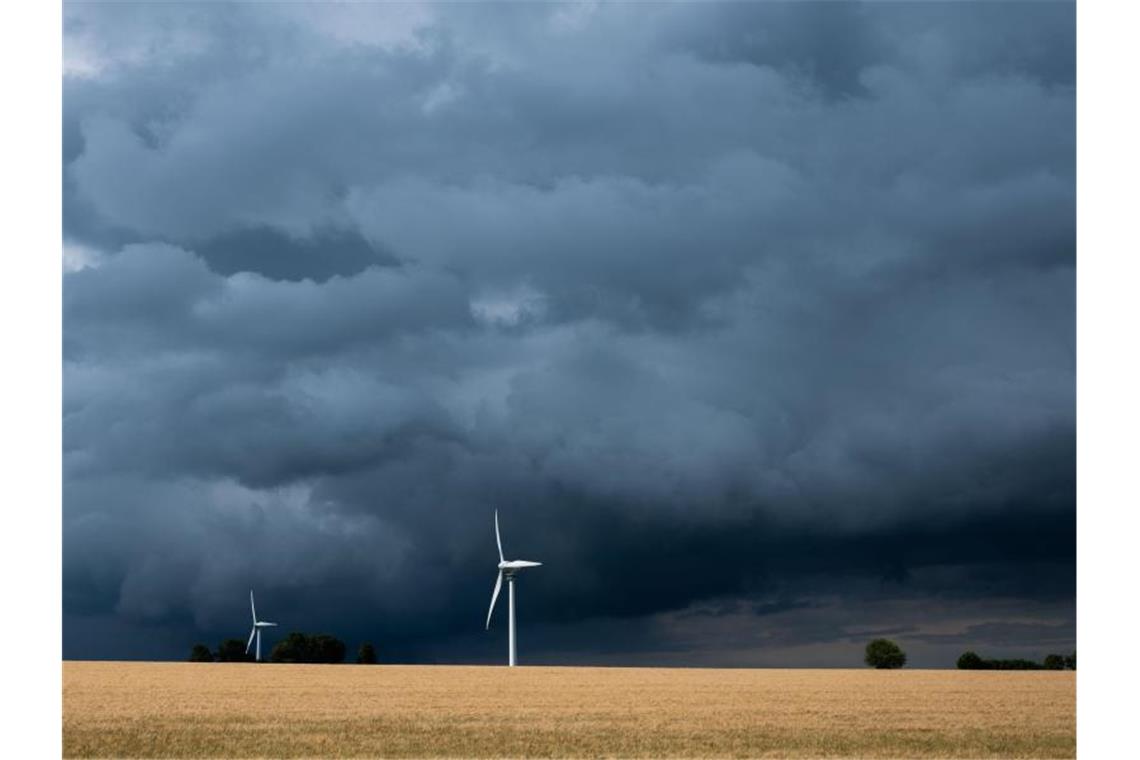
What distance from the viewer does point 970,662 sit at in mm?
161750

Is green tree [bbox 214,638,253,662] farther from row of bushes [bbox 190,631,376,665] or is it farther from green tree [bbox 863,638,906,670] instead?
green tree [bbox 863,638,906,670]

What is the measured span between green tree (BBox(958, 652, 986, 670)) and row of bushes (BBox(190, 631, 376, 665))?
83812 mm

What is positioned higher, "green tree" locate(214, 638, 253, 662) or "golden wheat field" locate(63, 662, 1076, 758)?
"golden wheat field" locate(63, 662, 1076, 758)

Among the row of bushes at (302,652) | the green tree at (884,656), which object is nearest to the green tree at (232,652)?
the row of bushes at (302,652)

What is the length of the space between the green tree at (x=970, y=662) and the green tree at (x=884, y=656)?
54.1 feet

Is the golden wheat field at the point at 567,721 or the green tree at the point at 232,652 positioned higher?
the golden wheat field at the point at 567,721

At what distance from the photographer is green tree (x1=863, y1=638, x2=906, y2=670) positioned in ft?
587

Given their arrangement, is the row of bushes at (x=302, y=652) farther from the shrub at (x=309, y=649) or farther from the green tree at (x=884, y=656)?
the green tree at (x=884, y=656)

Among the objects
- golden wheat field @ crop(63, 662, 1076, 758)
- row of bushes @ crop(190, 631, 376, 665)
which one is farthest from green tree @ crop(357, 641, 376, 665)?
golden wheat field @ crop(63, 662, 1076, 758)

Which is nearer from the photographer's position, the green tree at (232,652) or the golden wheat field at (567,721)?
the golden wheat field at (567,721)

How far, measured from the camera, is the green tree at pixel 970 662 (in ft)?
526

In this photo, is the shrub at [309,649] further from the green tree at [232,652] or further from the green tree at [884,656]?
the green tree at [884,656]
